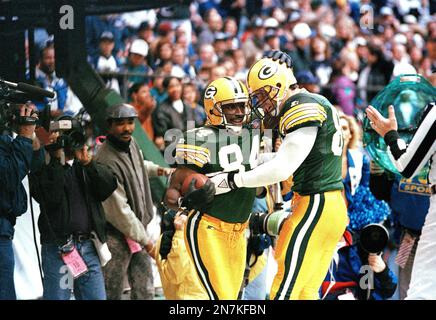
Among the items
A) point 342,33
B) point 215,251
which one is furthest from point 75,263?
point 342,33

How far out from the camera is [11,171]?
26.2 feet

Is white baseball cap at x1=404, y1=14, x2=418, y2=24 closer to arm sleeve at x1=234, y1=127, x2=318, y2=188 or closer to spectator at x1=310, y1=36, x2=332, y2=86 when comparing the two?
spectator at x1=310, y1=36, x2=332, y2=86

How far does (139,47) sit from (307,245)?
4.44 m

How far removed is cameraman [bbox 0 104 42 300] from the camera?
792 cm

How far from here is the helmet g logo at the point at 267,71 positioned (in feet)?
24.9

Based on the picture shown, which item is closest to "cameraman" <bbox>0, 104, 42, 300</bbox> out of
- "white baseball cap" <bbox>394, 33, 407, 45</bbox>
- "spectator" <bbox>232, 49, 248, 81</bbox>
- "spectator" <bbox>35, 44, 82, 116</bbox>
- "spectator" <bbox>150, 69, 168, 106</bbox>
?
"spectator" <bbox>35, 44, 82, 116</bbox>

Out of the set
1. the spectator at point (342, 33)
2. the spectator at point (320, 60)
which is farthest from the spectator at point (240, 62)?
the spectator at point (342, 33)

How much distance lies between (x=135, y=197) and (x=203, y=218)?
1.28 m

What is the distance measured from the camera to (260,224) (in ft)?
26.5

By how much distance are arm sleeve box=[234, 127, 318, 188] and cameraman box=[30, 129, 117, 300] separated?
1.47m

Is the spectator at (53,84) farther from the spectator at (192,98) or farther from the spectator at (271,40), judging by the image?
the spectator at (271,40)
